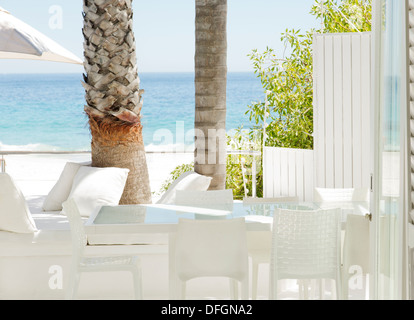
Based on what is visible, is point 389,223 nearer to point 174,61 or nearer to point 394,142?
point 394,142

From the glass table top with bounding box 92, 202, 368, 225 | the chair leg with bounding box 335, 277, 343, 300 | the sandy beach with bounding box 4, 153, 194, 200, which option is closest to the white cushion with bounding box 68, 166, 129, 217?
the glass table top with bounding box 92, 202, 368, 225

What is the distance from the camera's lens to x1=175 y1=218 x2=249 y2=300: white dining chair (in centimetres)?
324

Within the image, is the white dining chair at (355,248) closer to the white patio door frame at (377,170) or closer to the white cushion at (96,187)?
the white patio door frame at (377,170)

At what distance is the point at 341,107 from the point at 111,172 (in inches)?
90.9

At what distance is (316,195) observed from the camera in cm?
448

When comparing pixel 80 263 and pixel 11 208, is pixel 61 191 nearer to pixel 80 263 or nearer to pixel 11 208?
pixel 11 208

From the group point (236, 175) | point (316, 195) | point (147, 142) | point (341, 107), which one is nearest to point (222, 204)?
point (316, 195)

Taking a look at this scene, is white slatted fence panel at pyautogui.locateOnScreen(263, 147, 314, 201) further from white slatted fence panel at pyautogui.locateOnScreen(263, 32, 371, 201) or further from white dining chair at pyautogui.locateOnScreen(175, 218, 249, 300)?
white dining chair at pyautogui.locateOnScreen(175, 218, 249, 300)

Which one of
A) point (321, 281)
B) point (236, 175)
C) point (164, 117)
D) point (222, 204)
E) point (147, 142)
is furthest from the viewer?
point (164, 117)

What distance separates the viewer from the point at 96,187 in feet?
17.9

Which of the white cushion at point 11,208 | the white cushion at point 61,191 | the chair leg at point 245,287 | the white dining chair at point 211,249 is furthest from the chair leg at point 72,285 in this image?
the white cushion at point 61,191

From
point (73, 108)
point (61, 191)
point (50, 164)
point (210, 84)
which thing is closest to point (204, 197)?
point (210, 84)

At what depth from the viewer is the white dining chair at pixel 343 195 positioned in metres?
4.38

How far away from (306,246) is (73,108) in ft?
88.2
